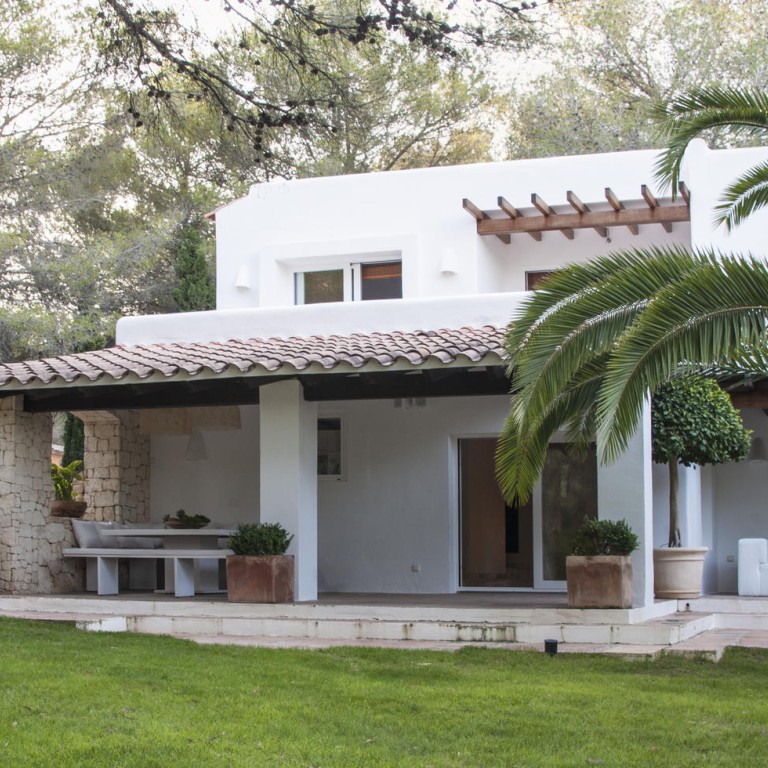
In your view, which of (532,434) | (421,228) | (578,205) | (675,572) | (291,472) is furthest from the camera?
(421,228)

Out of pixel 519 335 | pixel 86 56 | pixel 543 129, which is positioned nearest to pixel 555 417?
pixel 519 335

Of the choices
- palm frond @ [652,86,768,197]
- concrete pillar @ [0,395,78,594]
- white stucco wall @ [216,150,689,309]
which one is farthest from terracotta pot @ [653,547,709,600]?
concrete pillar @ [0,395,78,594]

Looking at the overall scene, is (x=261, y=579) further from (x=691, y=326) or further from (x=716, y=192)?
(x=716, y=192)

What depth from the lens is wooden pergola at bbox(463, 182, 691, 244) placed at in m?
18.2

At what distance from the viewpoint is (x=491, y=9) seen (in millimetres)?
8961

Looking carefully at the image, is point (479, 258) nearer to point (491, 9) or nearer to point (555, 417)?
point (555, 417)

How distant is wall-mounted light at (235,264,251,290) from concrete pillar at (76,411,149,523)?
3230 mm

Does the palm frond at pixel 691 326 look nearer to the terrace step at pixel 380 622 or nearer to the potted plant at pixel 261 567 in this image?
the terrace step at pixel 380 622

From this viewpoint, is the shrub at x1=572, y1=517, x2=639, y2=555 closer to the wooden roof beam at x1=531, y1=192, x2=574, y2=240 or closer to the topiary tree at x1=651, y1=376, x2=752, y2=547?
the topiary tree at x1=651, y1=376, x2=752, y2=547

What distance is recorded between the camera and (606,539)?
12680 mm

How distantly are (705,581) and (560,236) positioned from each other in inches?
232

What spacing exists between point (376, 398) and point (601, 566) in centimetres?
343

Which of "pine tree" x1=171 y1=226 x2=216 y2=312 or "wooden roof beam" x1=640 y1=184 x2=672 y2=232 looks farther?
"pine tree" x1=171 y1=226 x2=216 y2=312

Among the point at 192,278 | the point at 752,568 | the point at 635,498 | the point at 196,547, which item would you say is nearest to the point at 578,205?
the point at 752,568
